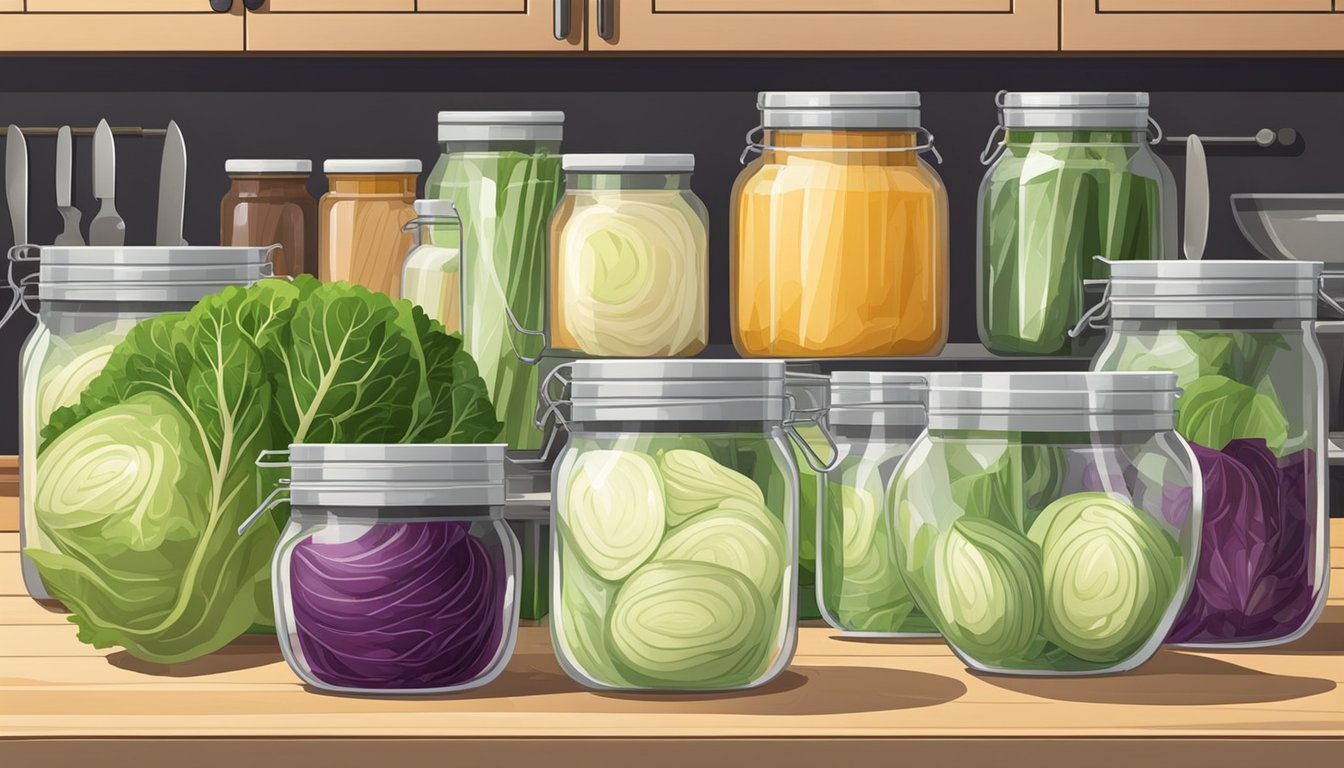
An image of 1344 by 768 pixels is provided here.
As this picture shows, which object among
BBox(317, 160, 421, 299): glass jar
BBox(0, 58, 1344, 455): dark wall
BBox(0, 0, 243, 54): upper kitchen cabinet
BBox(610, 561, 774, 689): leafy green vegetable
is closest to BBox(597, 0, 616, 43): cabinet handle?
BBox(0, 58, 1344, 455): dark wall

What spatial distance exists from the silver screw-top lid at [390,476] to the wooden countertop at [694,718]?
0.08 meters

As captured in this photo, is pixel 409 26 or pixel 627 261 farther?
pixel 409 26

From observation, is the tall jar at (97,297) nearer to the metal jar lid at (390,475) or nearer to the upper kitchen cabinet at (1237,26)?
the metal jar lid at (390,475)

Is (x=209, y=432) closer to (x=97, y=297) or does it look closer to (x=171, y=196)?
(x=97, y=297)

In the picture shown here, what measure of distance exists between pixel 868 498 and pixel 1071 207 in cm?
29

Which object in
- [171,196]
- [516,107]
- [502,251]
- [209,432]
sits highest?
[516,107]

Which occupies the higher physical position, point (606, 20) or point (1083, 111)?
point (606, 20)

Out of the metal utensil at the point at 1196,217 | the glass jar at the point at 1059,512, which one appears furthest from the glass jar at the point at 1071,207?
the metal utensil at the point at 1196,217

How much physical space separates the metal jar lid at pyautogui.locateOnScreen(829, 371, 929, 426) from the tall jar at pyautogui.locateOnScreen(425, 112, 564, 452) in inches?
9.5

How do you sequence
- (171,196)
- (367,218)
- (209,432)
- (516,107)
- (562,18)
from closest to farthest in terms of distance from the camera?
1. (209,432)
2. (367,218)
3. (171,196)
4. (562,18)
5. (516,107)

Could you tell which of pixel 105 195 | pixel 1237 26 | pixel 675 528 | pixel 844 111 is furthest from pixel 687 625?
pixel 1237 26

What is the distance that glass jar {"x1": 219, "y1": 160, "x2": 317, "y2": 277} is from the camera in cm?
186

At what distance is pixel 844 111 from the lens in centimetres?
101

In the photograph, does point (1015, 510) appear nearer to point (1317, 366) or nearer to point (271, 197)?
point (1317, 366)
